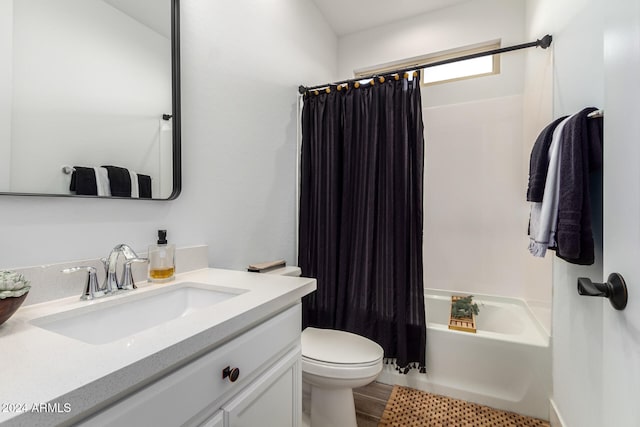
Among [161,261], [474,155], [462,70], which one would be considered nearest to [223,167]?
[161,261]

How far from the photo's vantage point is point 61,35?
92 centimetres

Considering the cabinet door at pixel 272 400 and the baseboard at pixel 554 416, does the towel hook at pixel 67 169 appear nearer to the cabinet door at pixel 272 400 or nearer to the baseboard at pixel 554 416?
the cabinet door at pixel 272 400

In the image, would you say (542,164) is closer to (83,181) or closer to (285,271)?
(285,271)

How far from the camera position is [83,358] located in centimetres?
52

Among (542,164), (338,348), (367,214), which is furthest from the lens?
(367,214)

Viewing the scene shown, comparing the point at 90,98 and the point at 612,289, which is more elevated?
the point at 90,98

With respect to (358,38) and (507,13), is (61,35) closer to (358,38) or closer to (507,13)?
(358,38)

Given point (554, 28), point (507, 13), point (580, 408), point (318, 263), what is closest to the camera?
point (580, 408)

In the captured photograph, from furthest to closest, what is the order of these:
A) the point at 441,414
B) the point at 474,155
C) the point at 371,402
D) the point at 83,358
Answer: the point at 474,155 < the point at 371,402 < the point at 441,414 < the point at 83,358

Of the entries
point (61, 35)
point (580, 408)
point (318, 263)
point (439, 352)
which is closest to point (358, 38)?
point (318, 263)

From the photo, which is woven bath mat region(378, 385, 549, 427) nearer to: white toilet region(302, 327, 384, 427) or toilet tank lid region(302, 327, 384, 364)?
white toilet region(302, 327, 384, 427)

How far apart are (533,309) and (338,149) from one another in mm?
1687

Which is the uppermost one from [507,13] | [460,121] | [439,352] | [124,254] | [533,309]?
[507,13]

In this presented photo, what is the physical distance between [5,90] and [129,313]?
2.24 feet
